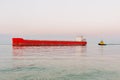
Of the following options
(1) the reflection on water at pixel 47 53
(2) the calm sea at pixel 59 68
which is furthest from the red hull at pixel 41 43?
(2) the calm sea at pixel 59 68

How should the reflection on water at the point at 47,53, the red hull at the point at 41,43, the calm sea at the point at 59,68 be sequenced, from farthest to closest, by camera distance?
the red hull at the point at 41,43 < the reflection on water at the point at 47,53 < the calm sea at the point at 59,68

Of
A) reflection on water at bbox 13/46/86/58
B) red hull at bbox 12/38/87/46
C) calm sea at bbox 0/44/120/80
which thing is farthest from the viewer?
red hull at bbox 12/38/87/46

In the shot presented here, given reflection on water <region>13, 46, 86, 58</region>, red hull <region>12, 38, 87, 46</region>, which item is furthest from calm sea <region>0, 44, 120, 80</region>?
red hull <region>12, 38, 87, 46</region>

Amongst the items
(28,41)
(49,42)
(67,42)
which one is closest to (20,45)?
(28,41)

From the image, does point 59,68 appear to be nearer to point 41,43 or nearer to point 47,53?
point 47,53

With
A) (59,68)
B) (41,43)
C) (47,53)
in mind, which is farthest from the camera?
(41,43)

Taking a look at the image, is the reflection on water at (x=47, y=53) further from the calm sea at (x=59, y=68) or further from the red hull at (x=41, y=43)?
the red hull at (x=41, y=43)

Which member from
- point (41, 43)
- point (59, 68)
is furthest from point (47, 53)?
point (41, 43)

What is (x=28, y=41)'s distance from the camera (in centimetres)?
8350

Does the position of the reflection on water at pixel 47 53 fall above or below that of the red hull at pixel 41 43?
below

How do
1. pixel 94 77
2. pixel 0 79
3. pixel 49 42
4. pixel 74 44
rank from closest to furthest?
pixel 0 79 < pixel 94 77 < pixel 49 42 < pixel 74 44

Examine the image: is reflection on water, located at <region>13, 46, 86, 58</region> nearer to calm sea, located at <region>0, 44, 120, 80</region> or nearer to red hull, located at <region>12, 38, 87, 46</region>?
calm sea, located at <region>0, 44, 120, 80</region>

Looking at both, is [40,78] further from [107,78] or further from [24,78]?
[107,78]

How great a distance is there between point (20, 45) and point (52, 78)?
2818 inches
